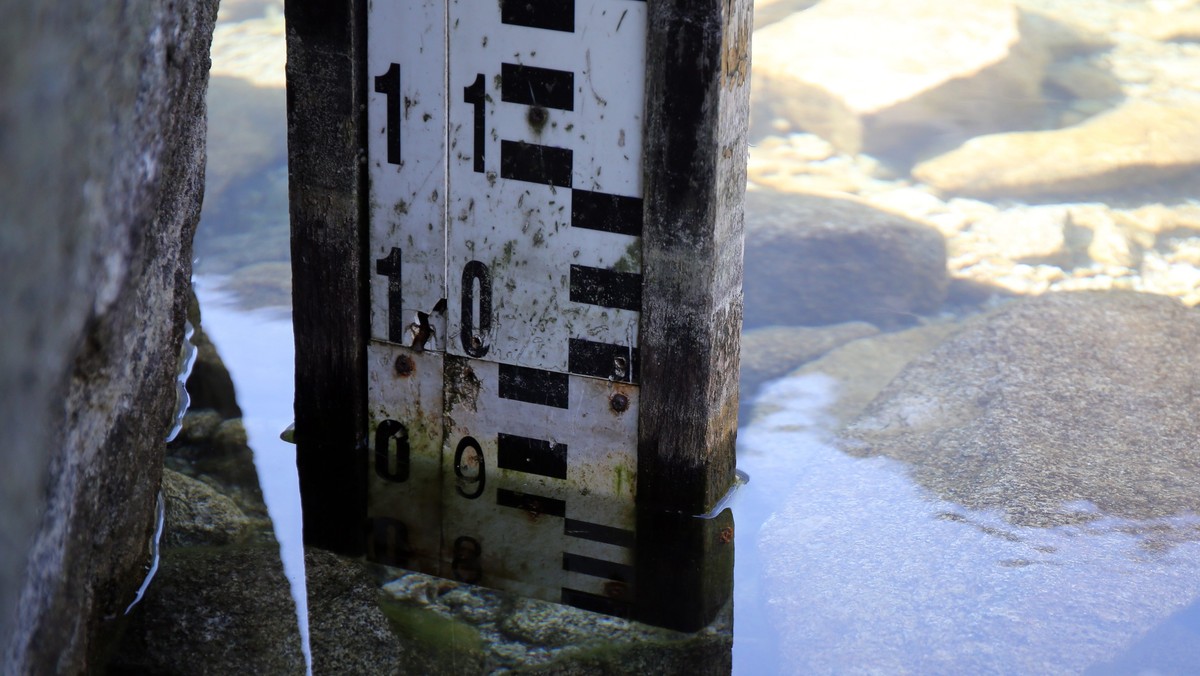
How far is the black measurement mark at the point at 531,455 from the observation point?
2582mm

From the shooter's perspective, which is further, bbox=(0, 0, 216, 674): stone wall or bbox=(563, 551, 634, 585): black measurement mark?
bbox=(563, 551, 634, 585): black measurement mark

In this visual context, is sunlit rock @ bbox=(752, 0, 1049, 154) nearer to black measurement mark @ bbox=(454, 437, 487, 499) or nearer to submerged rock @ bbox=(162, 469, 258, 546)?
black measurement mark @ bbox=(454, 437, 487, 499)

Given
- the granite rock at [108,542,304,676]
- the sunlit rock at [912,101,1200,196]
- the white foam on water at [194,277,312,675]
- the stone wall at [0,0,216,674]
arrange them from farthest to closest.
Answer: the sunlit rock at [912,101,1200,196], the white foam on water at [194,277,312,675], the granite rock at [108,542,304,676], the stone wall at [0,0,216,674]

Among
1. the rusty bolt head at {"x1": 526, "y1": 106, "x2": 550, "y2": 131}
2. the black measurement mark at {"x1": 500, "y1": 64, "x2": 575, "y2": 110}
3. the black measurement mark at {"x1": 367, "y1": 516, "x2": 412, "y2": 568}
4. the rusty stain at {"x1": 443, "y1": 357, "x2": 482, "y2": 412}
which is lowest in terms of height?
the black measurement mark at {"x1": 367, "y1": 516, "x2": 412, "y2": 568}

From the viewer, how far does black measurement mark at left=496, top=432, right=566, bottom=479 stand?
2582 mm

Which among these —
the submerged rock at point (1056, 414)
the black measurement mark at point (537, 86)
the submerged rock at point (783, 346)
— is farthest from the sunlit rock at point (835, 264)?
the black measurement mark at point (537, 86)

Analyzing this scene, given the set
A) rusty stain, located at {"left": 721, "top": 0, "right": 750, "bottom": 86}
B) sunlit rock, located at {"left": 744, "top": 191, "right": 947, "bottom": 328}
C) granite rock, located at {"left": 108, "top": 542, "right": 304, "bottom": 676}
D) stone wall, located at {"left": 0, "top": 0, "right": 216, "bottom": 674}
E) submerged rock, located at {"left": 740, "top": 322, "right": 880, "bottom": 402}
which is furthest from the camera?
sunlit rock, located at {"left": 744, "top": 191, "right": 947, "bottom": 328}

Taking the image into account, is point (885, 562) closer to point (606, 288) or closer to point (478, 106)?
point (606, 288)

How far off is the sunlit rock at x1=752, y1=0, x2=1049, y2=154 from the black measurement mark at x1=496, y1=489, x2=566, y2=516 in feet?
11.6

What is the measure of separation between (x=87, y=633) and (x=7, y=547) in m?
0.55

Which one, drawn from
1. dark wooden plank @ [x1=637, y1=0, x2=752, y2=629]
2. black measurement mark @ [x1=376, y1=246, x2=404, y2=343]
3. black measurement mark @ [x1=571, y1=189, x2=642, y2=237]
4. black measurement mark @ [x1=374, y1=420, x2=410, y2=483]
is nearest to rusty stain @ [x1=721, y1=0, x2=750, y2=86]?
dark wooden plank @ [x1=637, y1=0, x2=752, y2=629]

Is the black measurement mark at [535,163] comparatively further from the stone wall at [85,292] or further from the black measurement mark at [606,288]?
the stone wall at [85,292]

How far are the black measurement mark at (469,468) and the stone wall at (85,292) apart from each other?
25.9 inches

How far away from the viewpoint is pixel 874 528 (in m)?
2.52
